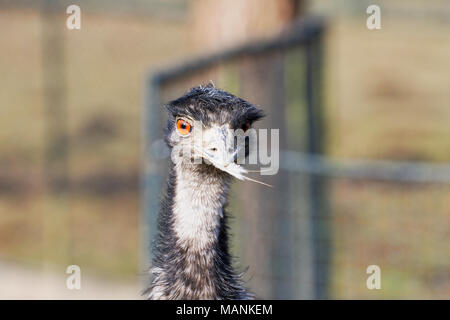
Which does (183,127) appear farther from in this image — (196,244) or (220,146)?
(196,244)

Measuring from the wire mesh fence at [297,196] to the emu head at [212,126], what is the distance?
1354 mm

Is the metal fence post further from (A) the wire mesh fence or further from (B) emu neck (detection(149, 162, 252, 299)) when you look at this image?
(B) emu neck (detection(149, 162, 252, 299))

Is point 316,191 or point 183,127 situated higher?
point 183,127

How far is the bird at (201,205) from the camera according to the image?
2668 mm

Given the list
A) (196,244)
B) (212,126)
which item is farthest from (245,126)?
(196,244)

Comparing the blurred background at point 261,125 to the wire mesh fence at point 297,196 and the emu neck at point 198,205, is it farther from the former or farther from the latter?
the emu neck at point 198,205

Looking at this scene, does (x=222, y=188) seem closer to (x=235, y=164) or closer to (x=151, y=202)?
(x=235, y=164)

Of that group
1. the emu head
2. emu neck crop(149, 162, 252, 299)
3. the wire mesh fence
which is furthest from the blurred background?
the emu head

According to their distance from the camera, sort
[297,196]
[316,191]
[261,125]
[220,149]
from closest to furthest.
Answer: [220,149]
[261,125]
[297,196]
[316,191]

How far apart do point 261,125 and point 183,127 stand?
177 cm

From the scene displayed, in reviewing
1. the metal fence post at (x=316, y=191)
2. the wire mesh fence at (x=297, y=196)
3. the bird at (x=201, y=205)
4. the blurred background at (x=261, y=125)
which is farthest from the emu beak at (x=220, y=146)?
the metal fence post at (x=316, y=191)

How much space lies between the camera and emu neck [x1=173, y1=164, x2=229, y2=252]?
106 inches

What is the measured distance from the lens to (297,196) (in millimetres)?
5086
